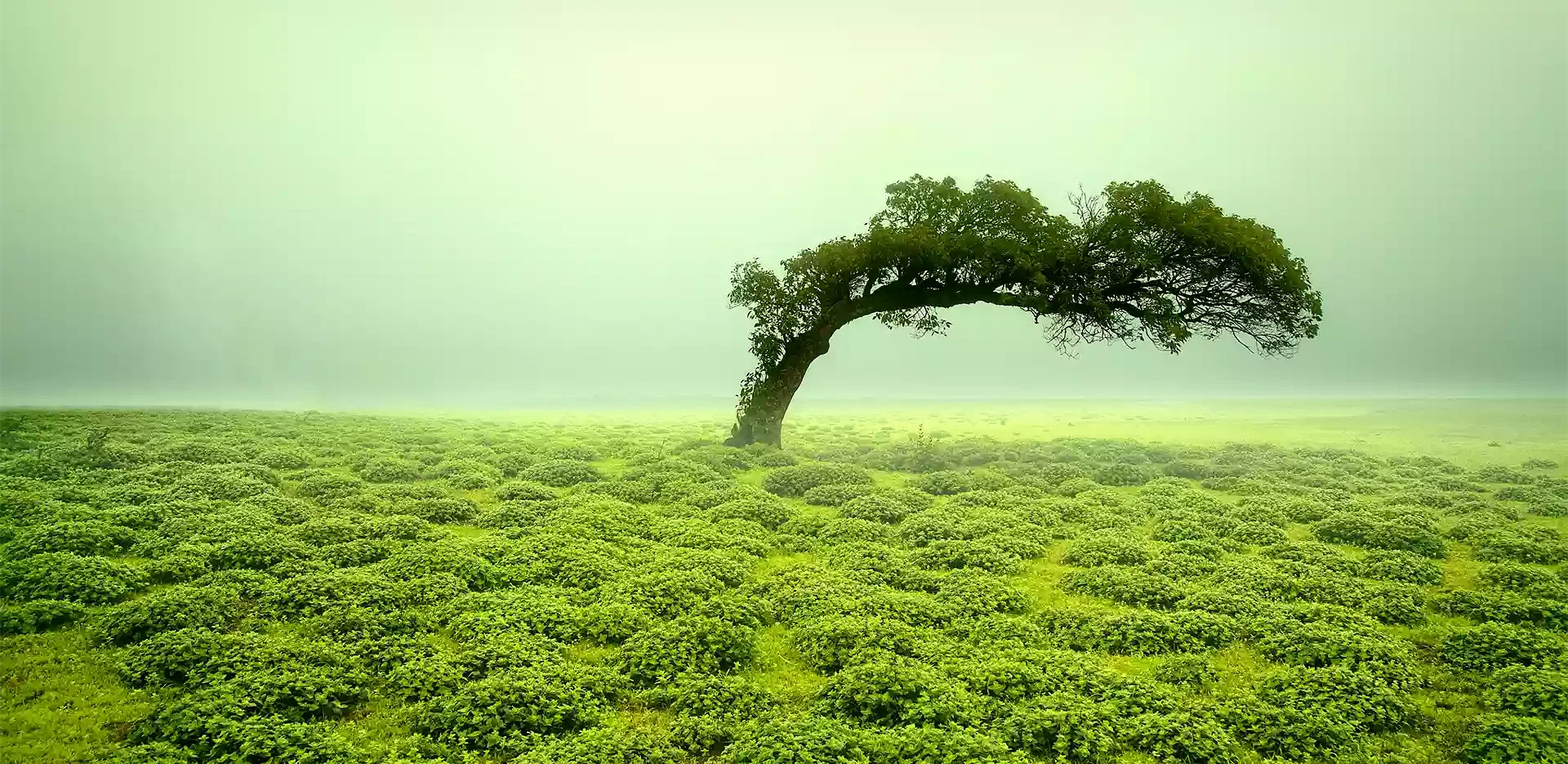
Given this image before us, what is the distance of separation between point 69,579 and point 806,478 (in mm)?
20672

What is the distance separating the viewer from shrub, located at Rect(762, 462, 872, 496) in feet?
90.7

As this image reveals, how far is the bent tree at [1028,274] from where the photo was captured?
3303 cm

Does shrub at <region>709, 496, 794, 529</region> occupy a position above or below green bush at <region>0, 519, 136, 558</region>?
below

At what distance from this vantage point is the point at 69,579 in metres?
14.2

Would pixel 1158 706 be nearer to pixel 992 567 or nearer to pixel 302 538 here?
pixel 992 567

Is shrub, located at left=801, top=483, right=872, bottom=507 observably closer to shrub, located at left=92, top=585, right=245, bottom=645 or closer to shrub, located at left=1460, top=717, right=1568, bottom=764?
shrub, located at left=92, top=585, right=245, bottom=645

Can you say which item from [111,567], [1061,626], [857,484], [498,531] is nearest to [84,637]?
[111,567]

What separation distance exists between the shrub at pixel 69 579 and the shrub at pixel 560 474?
1348cm

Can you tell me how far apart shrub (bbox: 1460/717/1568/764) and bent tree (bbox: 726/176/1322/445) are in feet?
85.1

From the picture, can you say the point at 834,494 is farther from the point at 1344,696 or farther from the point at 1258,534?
the point at 1344,696

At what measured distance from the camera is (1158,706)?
1081cm

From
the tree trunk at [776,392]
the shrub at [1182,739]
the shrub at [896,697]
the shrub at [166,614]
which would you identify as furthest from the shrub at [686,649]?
the tree trunk at [776,392]

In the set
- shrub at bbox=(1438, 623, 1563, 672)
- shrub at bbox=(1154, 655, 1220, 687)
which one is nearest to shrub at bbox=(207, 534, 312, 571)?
shrub at bbox=(1154, 655, 1220, 687)

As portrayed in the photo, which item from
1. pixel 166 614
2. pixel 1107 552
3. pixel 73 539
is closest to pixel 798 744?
pixel 166 614
